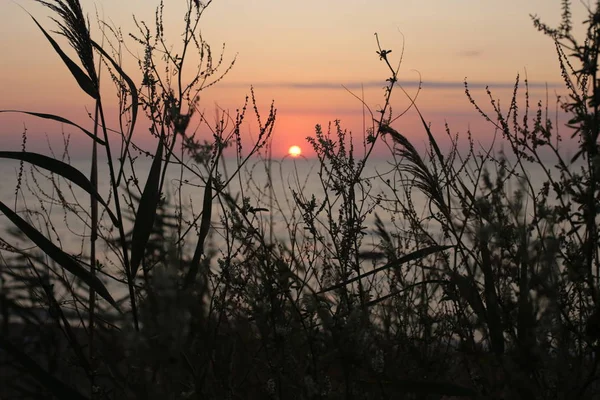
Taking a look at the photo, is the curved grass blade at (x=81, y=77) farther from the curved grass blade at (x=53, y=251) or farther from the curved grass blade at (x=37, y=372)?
the curved grass blade at (x=37, y=372)

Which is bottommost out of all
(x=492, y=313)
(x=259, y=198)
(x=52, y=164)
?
(x=492, y=313)

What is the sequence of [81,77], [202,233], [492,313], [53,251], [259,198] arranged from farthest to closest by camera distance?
[259,198], [81,77], [202,233], [53,251], [492,313]

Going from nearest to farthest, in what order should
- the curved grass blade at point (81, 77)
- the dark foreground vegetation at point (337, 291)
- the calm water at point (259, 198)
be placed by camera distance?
1. the dark foreground vegetation at point (337, 291)
2. the curved grass blade at point (81, 77)
3. the calm water at point (259, 198)

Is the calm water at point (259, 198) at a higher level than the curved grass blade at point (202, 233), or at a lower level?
higher

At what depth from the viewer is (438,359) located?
7.65ft

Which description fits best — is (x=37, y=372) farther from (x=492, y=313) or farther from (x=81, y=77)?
(x=492, y=313)

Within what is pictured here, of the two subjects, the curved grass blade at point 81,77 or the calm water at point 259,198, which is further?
the calm water at point 259,198

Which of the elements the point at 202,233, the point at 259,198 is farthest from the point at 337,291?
the point at 259,198

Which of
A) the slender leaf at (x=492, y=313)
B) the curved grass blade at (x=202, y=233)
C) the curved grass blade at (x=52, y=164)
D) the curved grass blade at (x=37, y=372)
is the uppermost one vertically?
the curved grass blade at (x=52, y=164)

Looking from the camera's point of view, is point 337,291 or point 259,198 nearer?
point 337,291

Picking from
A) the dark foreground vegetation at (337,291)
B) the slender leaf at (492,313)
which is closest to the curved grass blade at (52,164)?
the dark foreground vegetation at (337,291)

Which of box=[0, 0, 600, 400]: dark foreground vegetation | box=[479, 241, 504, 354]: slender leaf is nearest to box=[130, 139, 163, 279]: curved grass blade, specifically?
box=[0, 0, 600, 400]: dark foreground vegetation

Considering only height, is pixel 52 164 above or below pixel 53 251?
above

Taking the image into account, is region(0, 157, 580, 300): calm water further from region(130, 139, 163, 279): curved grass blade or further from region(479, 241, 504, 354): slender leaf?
region(479, 241, 504, 354): slender leaf
